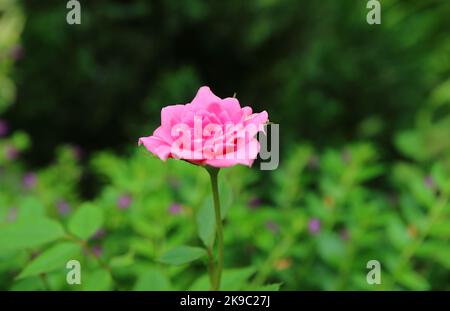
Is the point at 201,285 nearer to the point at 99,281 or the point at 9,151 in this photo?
the point at 99,281

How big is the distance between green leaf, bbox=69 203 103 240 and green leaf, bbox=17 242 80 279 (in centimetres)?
2

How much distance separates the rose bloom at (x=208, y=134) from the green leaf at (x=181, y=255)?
0.46 feet

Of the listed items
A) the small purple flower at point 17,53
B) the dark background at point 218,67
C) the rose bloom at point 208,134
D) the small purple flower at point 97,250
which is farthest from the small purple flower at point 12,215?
the small purple flower at point 17,53

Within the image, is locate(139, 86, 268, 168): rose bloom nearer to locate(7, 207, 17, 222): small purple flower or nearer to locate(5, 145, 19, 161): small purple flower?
locate(7, 207, 17, 222): small purple flower

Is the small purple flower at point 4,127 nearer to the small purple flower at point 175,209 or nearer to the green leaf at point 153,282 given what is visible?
the small purple flower at point 175,209

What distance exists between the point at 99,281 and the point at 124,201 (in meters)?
0.49

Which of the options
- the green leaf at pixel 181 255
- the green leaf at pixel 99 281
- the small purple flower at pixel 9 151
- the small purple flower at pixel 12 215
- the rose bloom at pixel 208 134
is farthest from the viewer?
the small purple flower at pixel 9 151

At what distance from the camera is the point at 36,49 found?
6.97ft

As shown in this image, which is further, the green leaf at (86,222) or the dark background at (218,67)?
the dark background at (218,67)

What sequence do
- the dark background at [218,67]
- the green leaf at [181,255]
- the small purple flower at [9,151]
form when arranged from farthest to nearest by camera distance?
the dark background at [218,67] < the small purple flower at [9,151] < the green leaf at [181,255]

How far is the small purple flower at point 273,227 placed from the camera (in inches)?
47.6

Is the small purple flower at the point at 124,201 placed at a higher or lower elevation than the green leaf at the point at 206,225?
higher

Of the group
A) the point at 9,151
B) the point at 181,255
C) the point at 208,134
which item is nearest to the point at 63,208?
the point at 9,151

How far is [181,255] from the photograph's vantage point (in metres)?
0.61
